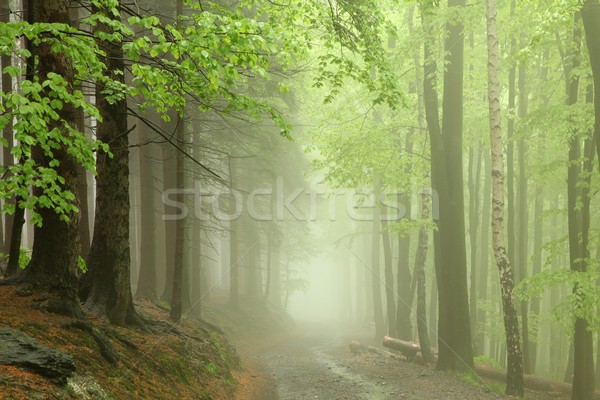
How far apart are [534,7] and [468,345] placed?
10.0m

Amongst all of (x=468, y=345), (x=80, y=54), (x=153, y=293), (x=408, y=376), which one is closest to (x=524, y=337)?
(x=468, y=345)

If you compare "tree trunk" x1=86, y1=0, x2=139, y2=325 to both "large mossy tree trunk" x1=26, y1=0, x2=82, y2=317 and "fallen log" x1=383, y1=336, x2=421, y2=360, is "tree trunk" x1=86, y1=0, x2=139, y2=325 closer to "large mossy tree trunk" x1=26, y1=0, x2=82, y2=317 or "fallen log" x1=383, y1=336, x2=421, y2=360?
"large mossy tree trunk" x1=26, y1=0, x2=82, y2=317

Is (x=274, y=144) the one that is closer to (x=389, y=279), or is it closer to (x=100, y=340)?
(x=389, y=279)

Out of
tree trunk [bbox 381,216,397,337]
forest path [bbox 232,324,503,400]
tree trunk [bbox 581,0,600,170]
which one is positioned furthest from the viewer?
tree trunk [bbox 381,216,397,337]

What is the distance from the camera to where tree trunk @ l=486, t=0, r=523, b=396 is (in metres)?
11.2

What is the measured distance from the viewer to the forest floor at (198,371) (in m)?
5.86

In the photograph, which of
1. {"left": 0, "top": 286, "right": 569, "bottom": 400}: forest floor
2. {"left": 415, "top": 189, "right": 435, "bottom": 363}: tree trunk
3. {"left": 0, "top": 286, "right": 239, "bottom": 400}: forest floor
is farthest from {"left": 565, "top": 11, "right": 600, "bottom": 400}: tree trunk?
{"left": 0, "top": 286, "right": 239, "bottom": 400}: forest floor

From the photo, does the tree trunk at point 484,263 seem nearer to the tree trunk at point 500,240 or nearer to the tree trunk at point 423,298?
the tree trunk at point 423,298

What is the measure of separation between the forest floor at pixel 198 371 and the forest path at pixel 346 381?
0.03 meters

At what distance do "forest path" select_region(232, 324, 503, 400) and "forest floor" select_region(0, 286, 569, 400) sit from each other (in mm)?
25

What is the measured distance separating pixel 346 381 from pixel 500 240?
5536 millimetres

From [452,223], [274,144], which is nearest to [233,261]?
[274,144]

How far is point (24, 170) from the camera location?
516 centimetres

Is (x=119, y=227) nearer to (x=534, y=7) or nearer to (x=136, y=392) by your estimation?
(x=136, y=392)
